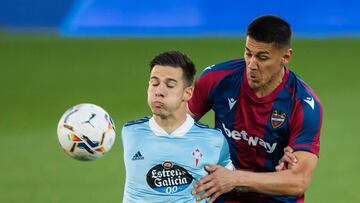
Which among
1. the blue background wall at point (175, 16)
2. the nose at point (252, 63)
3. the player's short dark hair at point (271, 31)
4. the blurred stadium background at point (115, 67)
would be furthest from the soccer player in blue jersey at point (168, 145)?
the blue background wall at point (175, 16)

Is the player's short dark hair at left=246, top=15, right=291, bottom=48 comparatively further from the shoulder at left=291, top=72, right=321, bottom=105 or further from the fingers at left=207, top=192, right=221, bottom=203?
the fingers at left=207, top=192, right=221, bottom=203

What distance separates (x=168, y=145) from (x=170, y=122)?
179 mm

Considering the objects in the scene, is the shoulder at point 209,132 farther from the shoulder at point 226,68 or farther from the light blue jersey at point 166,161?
the shoulder at point 226,68

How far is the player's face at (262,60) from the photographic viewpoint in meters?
7.06

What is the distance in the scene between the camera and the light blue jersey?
6605mm

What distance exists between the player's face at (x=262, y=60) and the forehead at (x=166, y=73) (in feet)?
2.30

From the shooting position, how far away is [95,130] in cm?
673

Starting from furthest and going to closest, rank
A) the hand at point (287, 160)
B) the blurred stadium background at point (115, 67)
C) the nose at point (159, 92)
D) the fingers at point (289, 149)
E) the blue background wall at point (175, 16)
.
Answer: the blue background wall at point (175, 16), the blurred stadium background at point (115, 67), the fingers at point (289, 149), the hand at point (287, 160), the nose at point (159, 92)

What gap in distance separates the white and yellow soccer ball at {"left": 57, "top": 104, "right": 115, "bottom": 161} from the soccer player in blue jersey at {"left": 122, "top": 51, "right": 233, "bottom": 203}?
0.20 m

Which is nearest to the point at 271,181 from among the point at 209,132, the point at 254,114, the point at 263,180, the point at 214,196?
the point at 263,180

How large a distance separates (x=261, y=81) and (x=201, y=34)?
1646cm

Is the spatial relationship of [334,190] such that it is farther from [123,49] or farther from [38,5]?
[38,5]

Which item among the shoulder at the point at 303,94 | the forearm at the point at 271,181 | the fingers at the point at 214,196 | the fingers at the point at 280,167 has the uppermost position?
the shoulder at the point at 303,94

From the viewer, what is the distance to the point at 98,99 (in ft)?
50.5
